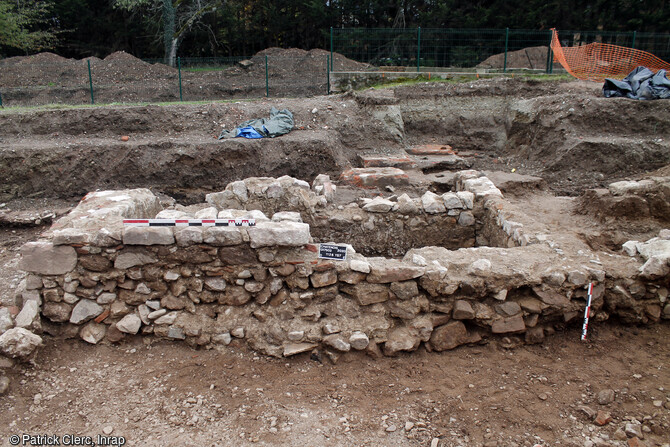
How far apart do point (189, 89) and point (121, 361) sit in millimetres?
13554

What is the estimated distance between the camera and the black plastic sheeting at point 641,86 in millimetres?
10242

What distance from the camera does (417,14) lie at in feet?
68.0

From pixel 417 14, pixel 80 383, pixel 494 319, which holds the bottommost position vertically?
pixel 80 383

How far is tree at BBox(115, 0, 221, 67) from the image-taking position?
19.5 meters

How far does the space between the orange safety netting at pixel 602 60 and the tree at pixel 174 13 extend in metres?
14.7

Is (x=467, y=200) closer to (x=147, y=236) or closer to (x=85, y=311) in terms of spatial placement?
(x=147, y=236)

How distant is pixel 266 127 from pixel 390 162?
2.90 meters

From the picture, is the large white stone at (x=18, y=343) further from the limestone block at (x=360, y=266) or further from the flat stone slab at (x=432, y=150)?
the flat stone slab at (x=432, y=150)

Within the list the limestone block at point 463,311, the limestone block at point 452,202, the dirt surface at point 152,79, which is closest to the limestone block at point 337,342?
the limestone block at point 463,311

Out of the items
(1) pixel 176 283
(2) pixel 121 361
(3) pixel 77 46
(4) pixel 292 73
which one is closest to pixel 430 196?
(1) pixel 176 283

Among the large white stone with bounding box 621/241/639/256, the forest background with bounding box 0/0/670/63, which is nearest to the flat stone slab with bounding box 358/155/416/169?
the large white stone with bounding box 621/241/639/256

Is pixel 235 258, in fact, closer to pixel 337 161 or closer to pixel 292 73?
pixel 337 161

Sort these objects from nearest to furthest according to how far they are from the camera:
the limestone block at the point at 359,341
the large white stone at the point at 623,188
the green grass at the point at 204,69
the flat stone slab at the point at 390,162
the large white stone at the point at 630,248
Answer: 1. the limestone block at the point at 359,341
2. the large white stone at the point at 630,248
3. the large white stone at the point at 623,188
4. the flat stone slab at the point at 390,162
5. the green grass at the point at 204,69

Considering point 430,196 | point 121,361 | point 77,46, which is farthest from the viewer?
point 77,46
